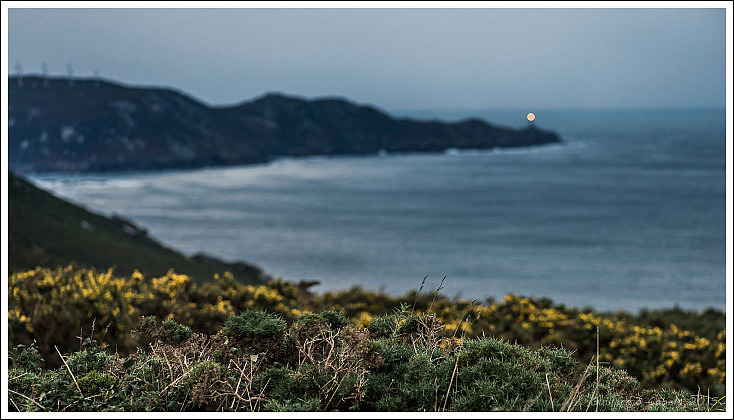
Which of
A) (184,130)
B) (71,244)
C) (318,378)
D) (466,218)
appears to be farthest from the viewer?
(184,130)

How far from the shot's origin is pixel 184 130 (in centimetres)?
7169

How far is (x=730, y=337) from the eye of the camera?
119 inches

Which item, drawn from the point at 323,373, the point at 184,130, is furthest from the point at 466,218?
the point at 323,373

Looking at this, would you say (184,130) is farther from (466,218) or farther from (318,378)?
(318,378)

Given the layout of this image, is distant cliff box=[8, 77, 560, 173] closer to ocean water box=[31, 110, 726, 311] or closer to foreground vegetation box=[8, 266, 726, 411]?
ocean water box=[31, 110, 726, 311]

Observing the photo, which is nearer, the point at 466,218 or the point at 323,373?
the point at 323,373

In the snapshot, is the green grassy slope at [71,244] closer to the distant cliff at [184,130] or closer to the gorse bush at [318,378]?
the gorse bush at [318,378]

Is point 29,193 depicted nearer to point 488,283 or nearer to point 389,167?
point 488,283

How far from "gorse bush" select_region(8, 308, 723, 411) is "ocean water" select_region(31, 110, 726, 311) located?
4736 millimetres

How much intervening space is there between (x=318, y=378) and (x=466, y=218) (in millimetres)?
54040

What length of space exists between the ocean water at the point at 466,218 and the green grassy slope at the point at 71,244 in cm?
553

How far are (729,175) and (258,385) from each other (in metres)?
2.52

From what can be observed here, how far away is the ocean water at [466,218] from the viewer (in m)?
32.1

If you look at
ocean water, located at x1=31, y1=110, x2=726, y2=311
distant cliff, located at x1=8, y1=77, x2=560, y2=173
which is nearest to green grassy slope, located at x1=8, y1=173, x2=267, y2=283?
ocean water, located at x1=31, y1=110, x2=726, y2=311
